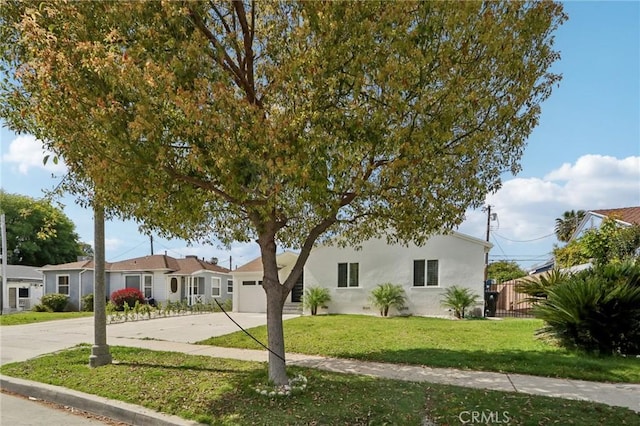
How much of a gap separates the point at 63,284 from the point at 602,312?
101ft

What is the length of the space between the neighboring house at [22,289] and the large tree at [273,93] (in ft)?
104

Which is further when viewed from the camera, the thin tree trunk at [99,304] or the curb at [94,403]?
the thin tree trunk at [99,304]

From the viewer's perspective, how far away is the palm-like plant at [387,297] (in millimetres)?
18719

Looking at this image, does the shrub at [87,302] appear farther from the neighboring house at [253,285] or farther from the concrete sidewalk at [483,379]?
the concrete sidewalk at [483,379]

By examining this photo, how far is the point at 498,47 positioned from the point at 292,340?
8271mm

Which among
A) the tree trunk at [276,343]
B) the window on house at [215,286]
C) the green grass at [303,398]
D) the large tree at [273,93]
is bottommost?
the window on house at [215,286]

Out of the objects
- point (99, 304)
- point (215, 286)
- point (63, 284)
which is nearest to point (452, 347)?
point (99, 304)

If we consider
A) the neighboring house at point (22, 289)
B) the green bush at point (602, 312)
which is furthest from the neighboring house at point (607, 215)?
the neighboring house at point (22, 289)

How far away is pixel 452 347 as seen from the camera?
10.0 m

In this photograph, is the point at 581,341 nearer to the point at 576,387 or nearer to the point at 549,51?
the point at 576,387

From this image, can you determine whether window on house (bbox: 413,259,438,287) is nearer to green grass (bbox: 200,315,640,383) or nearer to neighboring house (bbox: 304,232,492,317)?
neighboring house (bbox: 304,232,492,317)

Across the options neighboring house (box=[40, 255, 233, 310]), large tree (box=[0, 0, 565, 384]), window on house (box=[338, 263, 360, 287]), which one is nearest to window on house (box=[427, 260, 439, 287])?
window on house (box=[338, 263, 360, 287])

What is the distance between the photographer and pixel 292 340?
442 inches

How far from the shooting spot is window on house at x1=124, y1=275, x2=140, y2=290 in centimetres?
3009
